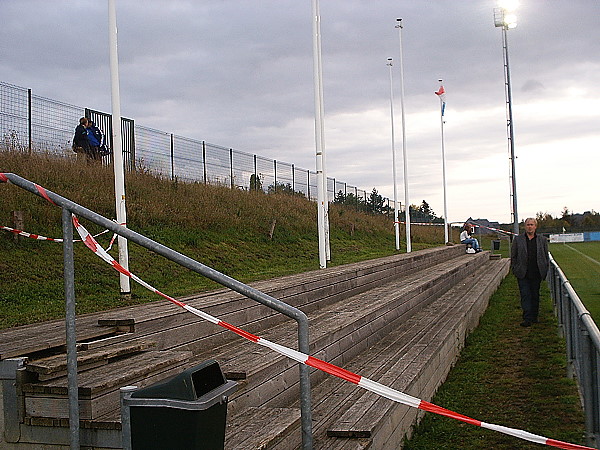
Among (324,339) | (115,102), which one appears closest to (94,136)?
(115,102)

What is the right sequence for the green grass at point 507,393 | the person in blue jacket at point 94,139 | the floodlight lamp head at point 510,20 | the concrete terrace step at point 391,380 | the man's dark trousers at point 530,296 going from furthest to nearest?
the floodlight lamp head at point 510,20 < the person in blue jacket at point 94,139 < the man's dark trousers at point 530,296 < the green grass at point 507,393 < the concrete terrace step at point 391,380

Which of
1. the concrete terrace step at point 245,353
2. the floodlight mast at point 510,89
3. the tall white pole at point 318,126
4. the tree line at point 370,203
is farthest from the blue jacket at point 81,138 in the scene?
the tree line at point 370,203

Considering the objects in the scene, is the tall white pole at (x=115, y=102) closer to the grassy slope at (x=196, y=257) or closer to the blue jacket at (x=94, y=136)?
the grassy slope at (x=196, y=257)

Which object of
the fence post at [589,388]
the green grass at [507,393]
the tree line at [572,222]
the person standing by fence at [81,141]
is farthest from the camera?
the tree line at [572,222]

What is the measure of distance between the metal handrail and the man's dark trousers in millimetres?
8203

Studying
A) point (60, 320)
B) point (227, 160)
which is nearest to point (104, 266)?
point (60, 320)

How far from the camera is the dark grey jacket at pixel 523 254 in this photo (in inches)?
441

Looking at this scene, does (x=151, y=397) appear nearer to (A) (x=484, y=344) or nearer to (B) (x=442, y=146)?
(A) (x=484, y=344)

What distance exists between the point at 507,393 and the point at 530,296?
4375mm

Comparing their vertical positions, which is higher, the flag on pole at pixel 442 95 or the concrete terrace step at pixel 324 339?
the flag on pole at pixel 442 95

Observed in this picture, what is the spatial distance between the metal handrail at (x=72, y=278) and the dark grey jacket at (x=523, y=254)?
26.3 feet

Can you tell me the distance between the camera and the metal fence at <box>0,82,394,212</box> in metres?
16.1

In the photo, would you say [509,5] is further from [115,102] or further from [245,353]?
[245,353]

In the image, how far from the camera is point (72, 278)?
3873mm
